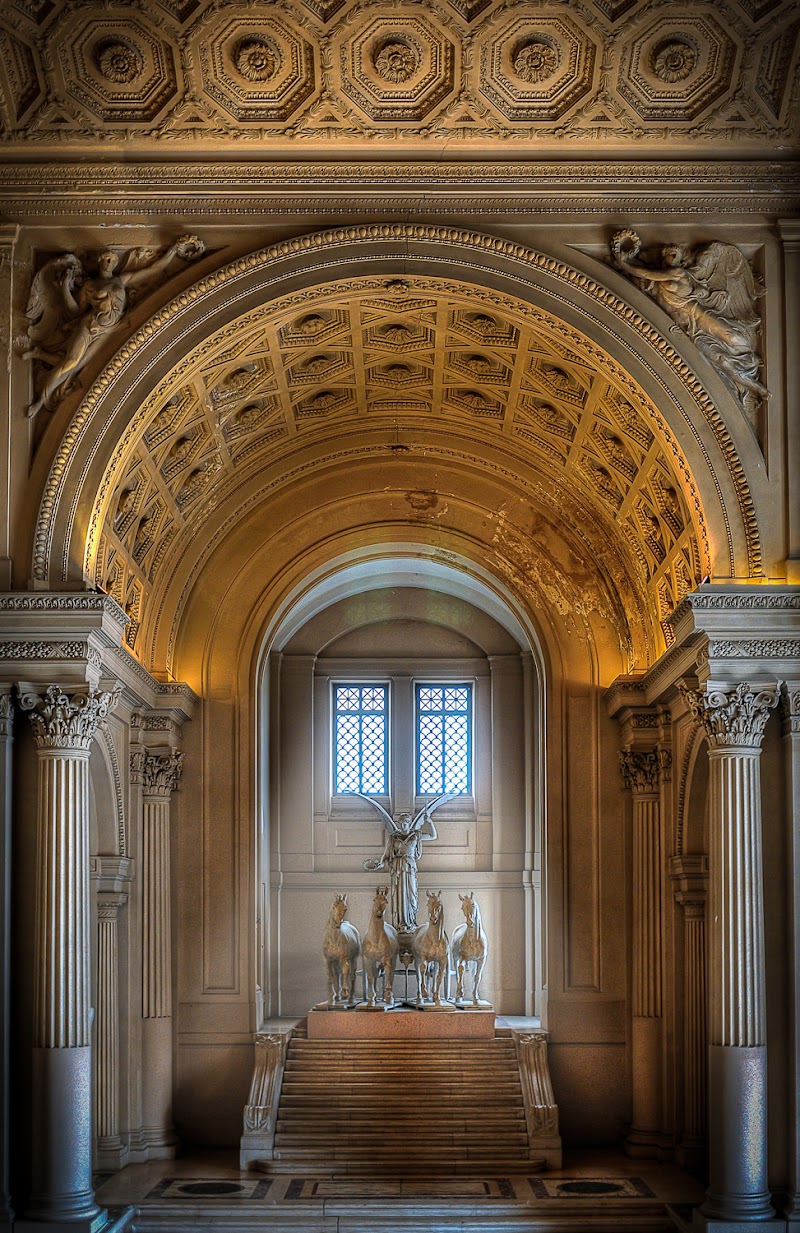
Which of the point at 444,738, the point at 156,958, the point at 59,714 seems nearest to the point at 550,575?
the point at 444,738

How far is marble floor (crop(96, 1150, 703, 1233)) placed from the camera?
21125 mm

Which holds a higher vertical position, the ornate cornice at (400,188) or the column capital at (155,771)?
the ornate cornice at (400,188)

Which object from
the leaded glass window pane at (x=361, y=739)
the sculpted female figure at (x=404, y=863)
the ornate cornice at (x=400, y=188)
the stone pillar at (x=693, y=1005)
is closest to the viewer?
the ornate cornice at (x=400, y=188)

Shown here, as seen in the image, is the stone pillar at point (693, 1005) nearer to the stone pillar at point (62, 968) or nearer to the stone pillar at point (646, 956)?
the stone pillar at point (646, 956)

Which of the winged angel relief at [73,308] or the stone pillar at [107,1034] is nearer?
the winged angel relief at [73,308]

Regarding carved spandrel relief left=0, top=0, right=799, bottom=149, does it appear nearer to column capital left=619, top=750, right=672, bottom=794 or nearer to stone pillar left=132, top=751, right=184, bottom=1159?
column capital left=619, top=750, right=672, bottom=794

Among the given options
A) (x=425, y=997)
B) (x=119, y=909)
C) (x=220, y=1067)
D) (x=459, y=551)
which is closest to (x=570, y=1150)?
(x=425, y=997)

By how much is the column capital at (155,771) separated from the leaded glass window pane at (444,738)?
6.37 metres

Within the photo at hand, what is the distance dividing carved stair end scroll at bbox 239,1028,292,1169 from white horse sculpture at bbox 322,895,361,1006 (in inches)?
41.9

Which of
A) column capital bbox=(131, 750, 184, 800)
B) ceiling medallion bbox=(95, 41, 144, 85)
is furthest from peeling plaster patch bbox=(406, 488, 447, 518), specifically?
ceiling medallion bbox=(95, 41, 144, 85)

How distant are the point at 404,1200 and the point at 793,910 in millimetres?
6669

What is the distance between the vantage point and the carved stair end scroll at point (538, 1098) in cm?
2430

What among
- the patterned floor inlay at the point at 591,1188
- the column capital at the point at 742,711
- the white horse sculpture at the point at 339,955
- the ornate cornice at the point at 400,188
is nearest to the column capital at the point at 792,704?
the column capital at the point at 742,711

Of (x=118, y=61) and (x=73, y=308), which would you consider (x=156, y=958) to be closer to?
(x=73, y=308)
